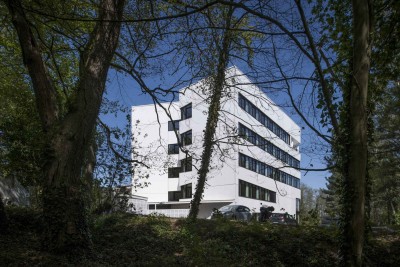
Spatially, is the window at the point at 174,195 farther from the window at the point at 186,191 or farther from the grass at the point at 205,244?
the grass at the point at 205,244

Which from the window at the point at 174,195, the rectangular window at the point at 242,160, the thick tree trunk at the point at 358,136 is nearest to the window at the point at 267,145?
the thick tree trunk at the point at 358,136

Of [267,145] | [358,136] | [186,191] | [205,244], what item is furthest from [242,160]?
[358,136]

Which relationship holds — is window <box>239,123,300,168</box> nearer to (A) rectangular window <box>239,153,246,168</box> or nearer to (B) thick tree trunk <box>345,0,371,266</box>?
(B) thick tree trunk <box>345,0,371,266</box>

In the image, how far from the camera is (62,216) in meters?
7.68

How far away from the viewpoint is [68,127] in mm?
8148

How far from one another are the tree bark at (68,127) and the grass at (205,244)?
519mm

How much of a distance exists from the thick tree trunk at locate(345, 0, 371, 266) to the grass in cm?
84

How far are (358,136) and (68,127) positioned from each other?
6117 mm

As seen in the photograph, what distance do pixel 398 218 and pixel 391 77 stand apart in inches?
657

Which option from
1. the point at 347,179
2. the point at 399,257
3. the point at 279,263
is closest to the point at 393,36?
the point at 347,179

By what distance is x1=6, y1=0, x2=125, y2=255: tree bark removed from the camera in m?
7.68

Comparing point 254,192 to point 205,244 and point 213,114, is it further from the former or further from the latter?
point 205,244

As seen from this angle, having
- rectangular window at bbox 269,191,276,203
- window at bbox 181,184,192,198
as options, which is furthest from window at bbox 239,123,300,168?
rectangular window at bbox 269,191,276,203

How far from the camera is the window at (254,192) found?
41281mm
